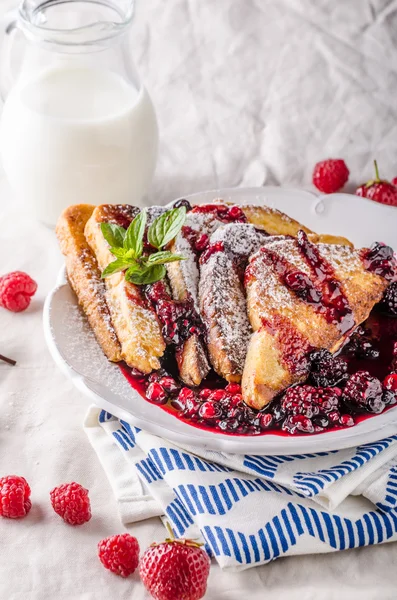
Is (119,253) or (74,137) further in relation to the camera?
(74,137)

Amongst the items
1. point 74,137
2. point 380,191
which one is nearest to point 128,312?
point 74,137

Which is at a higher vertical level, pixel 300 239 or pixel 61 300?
pixel 300 239

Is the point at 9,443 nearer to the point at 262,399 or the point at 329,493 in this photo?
the point at 262,399

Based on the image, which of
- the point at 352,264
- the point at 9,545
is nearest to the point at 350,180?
the point at 352,264

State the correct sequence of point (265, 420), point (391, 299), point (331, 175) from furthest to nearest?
1. point (331, 175)
2. point (391, 299)
3. point (265, 420)

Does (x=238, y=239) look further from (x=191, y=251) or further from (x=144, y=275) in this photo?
(x=144, y=275)

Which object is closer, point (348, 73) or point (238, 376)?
point (238, 376)

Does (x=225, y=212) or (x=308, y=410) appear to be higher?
(x=225, y=212)

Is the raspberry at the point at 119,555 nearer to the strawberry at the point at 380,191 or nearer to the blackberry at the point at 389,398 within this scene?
the blackberry at the point at 389,398

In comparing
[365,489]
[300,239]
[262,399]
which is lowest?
[365,489]

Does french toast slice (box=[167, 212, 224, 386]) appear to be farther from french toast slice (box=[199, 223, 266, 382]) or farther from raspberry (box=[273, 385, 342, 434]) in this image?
raspberry (box=[273, 385, 342, 434])
